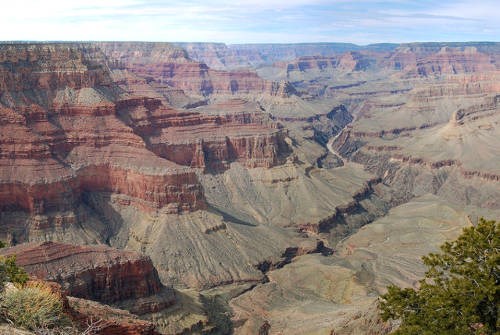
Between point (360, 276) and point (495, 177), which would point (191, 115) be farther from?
point (495, 177)

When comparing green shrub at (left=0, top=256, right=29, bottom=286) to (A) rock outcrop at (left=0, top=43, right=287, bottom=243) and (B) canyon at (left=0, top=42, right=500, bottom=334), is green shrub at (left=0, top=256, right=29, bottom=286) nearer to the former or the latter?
(B) canyon at (left=0, top=42, right=500, bottom=334)

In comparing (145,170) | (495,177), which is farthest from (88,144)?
(495,177)

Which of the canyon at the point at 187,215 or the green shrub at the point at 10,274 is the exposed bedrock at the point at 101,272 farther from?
the green shrub at the point at 10,274

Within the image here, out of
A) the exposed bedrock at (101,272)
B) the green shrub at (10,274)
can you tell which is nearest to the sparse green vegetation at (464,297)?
the green shrub at (10,274)

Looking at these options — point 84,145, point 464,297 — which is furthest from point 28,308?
point 84,145

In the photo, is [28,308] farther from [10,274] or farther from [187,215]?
[187,215]

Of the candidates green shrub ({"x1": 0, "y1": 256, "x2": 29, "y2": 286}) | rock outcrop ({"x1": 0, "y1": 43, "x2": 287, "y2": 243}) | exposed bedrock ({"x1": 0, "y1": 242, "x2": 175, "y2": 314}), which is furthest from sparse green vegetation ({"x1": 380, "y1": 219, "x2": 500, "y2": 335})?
rock outcrop ({"x1": 0, "y1": 43, "x2": 287, "y2": 243})
